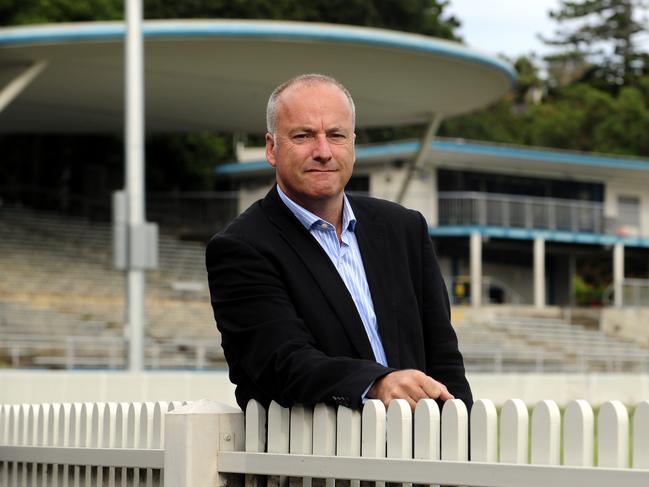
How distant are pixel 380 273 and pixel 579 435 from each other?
3.28ft

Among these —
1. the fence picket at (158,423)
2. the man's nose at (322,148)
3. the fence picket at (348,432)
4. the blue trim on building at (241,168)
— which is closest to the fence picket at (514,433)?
the fence picket at (348,432)

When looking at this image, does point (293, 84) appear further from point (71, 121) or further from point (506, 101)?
point (506, 101)

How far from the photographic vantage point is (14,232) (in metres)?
42.7

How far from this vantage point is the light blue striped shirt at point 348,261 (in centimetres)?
453

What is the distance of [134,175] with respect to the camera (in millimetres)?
23406

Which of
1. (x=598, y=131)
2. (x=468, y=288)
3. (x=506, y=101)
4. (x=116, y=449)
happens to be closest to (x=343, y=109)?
(x=116, y=449)

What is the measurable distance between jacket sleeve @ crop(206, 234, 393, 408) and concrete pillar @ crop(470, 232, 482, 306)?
4266cm

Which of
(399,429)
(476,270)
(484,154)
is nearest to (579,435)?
(399,429)

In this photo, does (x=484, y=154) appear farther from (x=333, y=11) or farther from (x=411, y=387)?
(x=411, y=387)

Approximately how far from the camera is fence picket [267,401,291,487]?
4570mm

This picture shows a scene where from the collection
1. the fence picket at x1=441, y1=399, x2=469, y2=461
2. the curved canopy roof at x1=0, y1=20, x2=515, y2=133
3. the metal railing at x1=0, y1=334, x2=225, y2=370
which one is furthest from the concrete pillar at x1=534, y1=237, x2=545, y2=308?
the fence picket at x1=441, y1=399, x2=469, y2=461

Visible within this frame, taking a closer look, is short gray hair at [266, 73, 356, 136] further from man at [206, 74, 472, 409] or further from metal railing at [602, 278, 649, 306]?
metal railing at [602, 278, 649, 306]

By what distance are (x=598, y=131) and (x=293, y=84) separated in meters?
73.0

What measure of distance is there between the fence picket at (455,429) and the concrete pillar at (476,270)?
4305 cm
